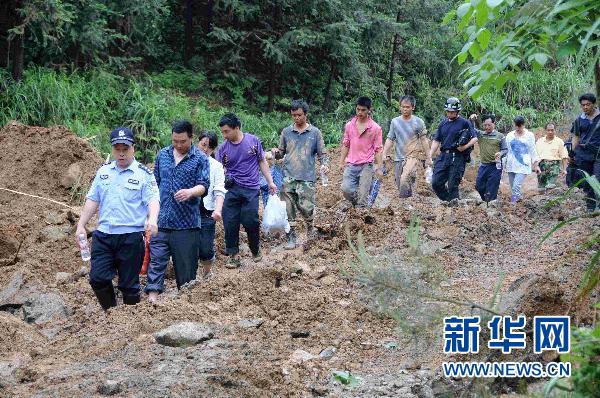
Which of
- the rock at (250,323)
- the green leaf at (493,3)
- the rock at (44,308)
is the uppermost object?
the green leaf at (493,3)

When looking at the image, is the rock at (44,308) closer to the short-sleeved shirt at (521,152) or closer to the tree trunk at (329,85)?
the short-sleeved shirt at (521,152)

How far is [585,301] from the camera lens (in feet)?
15.7

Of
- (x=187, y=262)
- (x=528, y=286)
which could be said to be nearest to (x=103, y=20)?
(x=187, y=262)

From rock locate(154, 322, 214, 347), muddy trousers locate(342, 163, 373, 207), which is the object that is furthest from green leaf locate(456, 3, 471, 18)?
muddy trousers locate(342, 163, 373, 207)

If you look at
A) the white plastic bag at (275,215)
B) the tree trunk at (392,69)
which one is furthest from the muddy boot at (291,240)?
the tree trunk at (392,69)

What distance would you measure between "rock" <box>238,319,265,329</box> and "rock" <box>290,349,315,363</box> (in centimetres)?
62

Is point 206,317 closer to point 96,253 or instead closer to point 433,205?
point 96,253

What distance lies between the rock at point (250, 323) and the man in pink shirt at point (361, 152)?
4692 mm

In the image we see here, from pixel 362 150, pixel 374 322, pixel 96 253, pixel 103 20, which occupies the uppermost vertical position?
pixel 103 20

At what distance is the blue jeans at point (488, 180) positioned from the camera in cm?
1309

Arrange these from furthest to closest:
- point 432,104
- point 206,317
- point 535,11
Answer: point 432,104
point 206,317
point 535,11

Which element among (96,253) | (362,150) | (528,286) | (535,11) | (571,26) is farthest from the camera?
(362,150)

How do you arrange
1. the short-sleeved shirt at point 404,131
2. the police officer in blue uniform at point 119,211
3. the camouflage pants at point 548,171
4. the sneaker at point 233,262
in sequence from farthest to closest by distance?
the camouflage pants at point 548,171
the short-sleeved shirt at point 404,131
the sneaker at point 233,262
the police officer in blue uniform at point 119,211

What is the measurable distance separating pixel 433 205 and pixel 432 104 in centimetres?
1257
